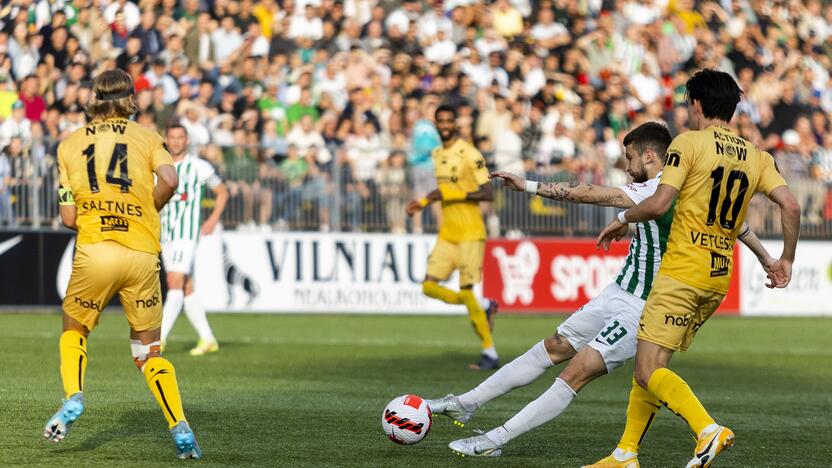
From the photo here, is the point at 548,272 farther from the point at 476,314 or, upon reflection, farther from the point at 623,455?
the point at 623,455

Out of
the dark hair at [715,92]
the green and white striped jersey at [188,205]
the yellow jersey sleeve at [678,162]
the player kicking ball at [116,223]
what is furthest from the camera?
the green and white striped jersey at [188,205]

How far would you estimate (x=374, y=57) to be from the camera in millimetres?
24266

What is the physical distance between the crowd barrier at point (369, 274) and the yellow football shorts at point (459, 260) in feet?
20.3

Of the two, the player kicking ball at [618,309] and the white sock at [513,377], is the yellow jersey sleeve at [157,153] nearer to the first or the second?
the player kicking ball at [618,309]

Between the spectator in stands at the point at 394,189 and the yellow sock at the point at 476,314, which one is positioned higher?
the spectator in stands at the point at 394,189

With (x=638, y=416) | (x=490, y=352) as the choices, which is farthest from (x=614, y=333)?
(x=490, y=352)

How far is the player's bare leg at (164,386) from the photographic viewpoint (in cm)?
780

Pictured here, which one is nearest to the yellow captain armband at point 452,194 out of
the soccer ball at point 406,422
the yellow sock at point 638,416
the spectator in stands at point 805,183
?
the soccer ball at point 406,422

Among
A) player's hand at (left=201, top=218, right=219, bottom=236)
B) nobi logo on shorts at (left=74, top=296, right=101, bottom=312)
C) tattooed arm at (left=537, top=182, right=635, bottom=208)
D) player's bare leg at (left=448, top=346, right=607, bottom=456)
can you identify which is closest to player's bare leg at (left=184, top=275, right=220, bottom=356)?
player's hand at (left=201, top=218, right=219, bottom=236)

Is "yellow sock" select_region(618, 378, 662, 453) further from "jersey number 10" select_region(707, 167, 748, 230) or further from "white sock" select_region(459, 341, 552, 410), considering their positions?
"jersey number 10" select_region(707, 167, 748, 230)

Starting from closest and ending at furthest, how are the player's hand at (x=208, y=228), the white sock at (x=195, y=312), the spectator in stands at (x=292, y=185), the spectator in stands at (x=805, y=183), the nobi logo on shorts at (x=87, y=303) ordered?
the nobi logo on shorts at (x=87, y=303) < the player's hand at (x=208, y=228) < the white sock at (x=195, y=312) < the spectator in stands at (x=292, y=185) < the spectator in stands at (x=805, y=183)

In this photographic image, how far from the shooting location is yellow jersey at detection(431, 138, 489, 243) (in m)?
14.9

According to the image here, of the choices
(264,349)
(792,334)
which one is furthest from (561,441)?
(792,334)

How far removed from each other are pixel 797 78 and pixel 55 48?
48.2 feet
